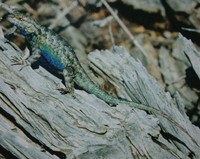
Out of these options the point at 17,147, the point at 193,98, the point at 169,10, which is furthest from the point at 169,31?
the point at 17,147

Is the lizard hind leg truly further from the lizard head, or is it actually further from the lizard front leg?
the lizard head

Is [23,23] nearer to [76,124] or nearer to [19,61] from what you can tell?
[19,61]

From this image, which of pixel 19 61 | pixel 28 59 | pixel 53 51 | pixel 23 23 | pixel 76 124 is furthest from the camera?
pixel 53 51

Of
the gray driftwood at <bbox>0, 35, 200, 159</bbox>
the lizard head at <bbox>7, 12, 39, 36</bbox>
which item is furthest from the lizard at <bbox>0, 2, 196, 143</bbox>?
the gray driftwood at <bbox>0, 35, 200, 159</bbox>

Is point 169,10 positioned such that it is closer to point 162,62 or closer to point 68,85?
point 162,62

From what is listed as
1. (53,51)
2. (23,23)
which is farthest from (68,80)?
(23,23)
